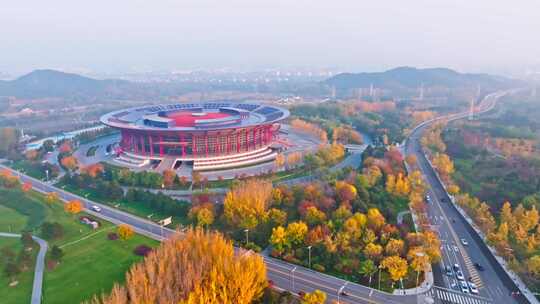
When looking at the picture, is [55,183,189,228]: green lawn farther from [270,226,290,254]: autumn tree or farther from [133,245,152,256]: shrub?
[270,226,290,254]: autumn tree

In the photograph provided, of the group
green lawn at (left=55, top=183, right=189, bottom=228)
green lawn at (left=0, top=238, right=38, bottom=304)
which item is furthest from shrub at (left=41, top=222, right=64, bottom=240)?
green lawn at (left=55, top=183, right=189, bottom=228)

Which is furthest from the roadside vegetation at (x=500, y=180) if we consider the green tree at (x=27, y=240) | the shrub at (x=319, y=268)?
the green tree at (x=27, y=240)

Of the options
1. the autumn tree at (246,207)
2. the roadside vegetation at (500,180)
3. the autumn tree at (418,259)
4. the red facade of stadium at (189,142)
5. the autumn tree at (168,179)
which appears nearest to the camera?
the autumn tree at (418,259)

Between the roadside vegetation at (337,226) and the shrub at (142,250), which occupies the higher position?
the roadside vegetation at (337,226)

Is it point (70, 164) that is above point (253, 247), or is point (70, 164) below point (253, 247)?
above

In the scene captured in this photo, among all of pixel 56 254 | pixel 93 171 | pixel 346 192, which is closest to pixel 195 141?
pixel 93 171

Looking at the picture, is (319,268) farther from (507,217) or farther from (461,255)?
(507,217)

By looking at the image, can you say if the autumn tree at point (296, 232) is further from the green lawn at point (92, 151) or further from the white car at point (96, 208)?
the green lawn at point (92, 151)
